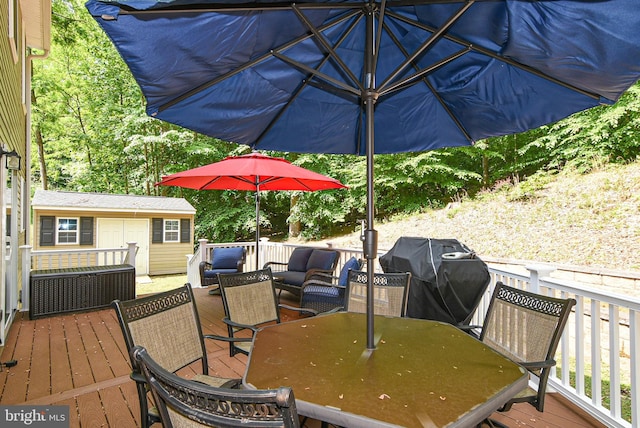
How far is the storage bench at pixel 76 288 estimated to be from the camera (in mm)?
4922

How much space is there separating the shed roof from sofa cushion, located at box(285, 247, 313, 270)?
6.92m

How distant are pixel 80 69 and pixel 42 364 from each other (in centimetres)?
1634

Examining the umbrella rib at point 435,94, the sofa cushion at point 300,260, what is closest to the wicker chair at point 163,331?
the umbrella rib at point 435,94

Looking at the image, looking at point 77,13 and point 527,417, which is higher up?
point 77,13

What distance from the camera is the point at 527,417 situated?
96.2 inches

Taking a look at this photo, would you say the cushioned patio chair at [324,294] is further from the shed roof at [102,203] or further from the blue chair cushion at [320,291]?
the shed roof at [102,203]

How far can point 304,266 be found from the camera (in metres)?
6.55

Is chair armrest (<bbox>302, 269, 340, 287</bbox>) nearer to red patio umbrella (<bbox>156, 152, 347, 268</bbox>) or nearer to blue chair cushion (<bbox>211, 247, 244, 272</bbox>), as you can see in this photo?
red patio umbrella (<bbox>156, 152, 347, 268</bbox>)

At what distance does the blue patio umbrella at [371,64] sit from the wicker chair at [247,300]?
45.4 inches

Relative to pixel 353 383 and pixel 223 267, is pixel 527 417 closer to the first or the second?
pixel 353 383

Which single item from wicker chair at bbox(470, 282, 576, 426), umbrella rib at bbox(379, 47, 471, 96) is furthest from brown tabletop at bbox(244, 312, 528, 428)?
umbrella rib at bbox(379, 47, 471, 96)

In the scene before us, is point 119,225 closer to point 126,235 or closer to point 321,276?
point 126,235

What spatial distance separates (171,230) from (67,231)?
295 centimetres

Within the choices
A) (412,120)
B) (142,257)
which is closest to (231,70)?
(412,120)
